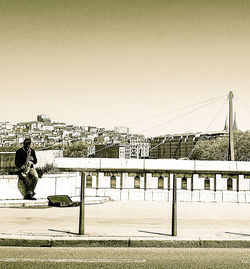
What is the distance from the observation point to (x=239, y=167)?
11.9m

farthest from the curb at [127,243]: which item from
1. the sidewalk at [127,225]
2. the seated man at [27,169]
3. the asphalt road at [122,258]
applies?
the seated man at [27,169]

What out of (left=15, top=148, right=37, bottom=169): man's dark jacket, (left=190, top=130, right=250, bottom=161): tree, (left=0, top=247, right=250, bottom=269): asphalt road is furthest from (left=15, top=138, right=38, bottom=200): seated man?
(left=190, top=130, right=250, bottom=161): tree

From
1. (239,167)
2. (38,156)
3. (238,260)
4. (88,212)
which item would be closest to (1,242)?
(88,212)

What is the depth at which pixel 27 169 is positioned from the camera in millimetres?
11297

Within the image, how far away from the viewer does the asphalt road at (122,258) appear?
5973 mm

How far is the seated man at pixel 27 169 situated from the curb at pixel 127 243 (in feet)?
14.3

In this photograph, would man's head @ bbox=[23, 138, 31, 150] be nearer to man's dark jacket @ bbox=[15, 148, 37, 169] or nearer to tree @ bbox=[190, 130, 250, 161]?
man's dark jacket @ bbox=[15, 148, 37, 169]

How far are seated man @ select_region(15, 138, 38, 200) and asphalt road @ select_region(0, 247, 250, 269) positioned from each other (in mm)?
4543

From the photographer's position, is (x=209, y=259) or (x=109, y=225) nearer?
(x=209, y=259)

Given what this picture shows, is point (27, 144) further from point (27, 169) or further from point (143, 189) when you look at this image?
point (143, 189)

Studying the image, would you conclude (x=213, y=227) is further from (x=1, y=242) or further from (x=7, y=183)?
(x=7, y=183)

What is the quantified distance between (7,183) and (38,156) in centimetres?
138

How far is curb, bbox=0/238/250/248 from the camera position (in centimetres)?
704

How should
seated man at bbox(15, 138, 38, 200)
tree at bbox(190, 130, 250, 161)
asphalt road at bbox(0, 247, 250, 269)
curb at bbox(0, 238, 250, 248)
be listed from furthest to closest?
tree at bbox(190, 130, 250, 161), seated man at bbox(15, 138, 38, 200), curb at bbox(0, 238, 250, 248), asphalt road at bbox(0, 247, 250, 269)
